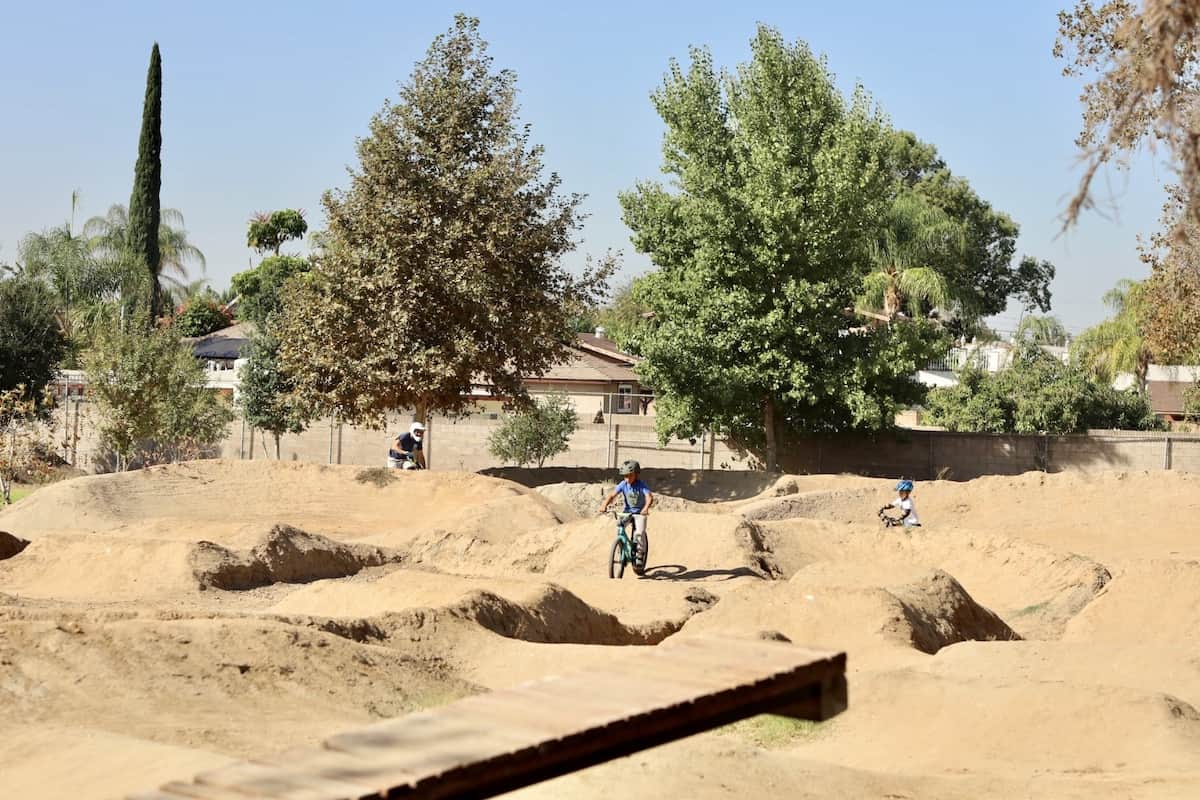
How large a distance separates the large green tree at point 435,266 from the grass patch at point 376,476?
1945mm

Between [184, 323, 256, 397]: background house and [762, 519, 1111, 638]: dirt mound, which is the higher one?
[184, 323, 256, 397]: background house

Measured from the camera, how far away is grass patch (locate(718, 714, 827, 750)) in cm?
1017

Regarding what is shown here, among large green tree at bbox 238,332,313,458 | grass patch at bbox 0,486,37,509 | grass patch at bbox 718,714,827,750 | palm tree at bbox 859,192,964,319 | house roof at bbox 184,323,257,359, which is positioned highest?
palm tree at bbox 859,192,964,319

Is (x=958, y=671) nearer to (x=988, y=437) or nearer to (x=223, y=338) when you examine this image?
(x=988, y=437)

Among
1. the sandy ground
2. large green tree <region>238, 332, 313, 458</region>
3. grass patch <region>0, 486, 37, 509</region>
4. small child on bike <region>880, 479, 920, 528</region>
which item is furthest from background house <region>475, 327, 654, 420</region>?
small child on bike <region>880, 479, 920, 528</region>

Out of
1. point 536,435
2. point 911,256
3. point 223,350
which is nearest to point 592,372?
point 911,256

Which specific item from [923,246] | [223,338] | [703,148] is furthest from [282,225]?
[703,148]

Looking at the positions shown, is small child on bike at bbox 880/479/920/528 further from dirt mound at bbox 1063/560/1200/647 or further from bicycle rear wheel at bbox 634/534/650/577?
bicycle rear wheel at bbox 634/534/650/577

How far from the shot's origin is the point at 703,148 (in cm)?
3184

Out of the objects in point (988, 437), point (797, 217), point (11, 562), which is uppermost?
point (797, 217)

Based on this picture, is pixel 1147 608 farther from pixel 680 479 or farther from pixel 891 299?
pixel 891 299

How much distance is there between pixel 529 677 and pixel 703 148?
72.7 ft

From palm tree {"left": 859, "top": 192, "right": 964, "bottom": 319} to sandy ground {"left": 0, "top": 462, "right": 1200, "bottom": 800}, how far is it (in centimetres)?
2156

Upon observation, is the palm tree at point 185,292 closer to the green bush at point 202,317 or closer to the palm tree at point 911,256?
the green bush at point 202,317
